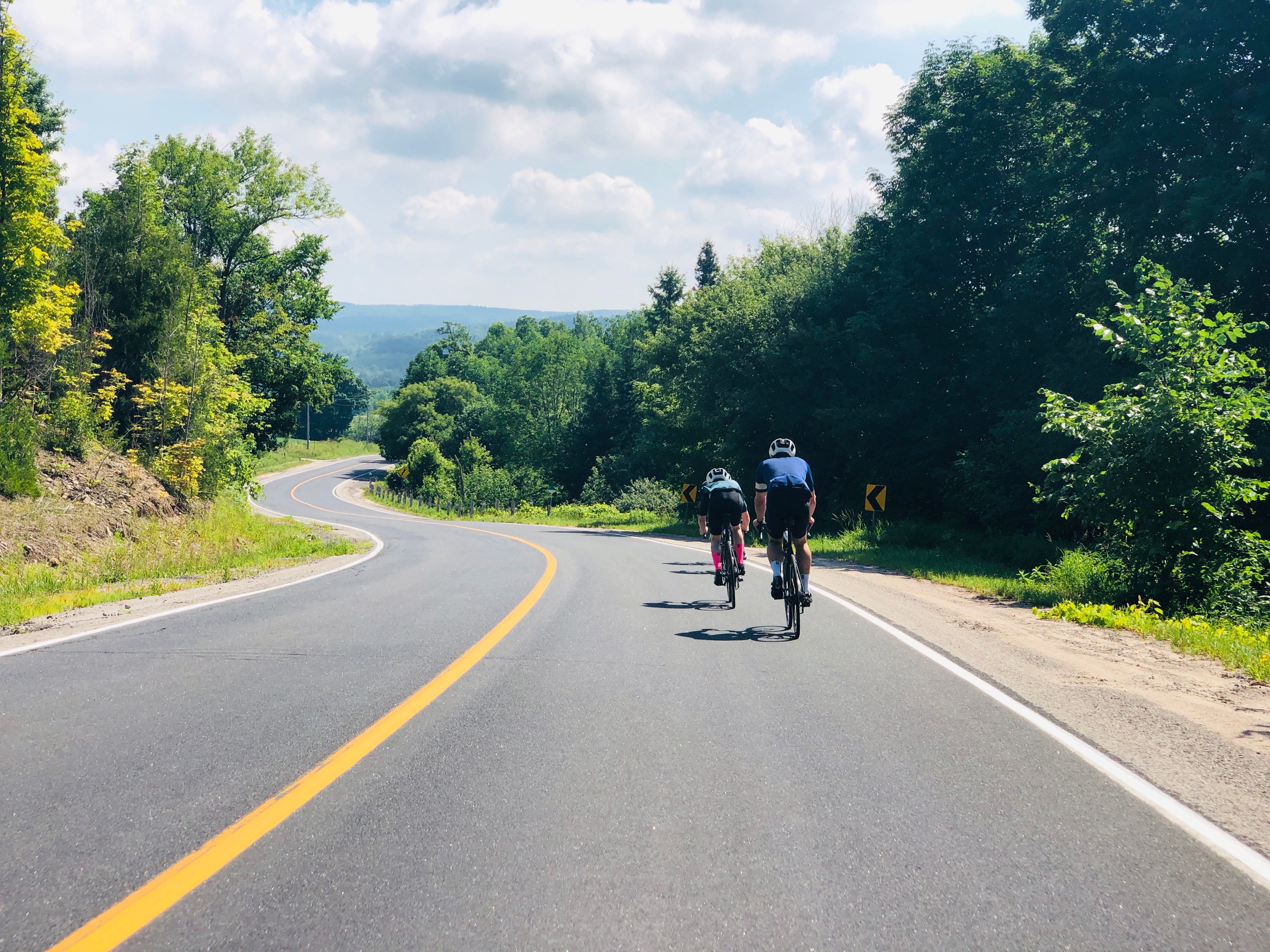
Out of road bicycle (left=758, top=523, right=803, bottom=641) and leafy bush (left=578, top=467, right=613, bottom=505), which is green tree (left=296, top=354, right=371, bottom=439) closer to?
leafy bush (left=578, top=467, right=613, bottom=505)

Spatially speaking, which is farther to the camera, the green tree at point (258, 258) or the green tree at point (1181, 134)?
the green tree at point (258, 258)

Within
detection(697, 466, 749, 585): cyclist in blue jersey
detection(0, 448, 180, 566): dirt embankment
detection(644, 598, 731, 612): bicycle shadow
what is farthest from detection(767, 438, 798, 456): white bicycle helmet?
detection(0, 448, 180, 566): dirt embankment

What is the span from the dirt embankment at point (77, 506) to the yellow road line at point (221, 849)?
36.7ft

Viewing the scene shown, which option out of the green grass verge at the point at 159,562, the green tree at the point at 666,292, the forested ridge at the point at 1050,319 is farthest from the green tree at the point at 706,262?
the green grass verge at the point at 159,562

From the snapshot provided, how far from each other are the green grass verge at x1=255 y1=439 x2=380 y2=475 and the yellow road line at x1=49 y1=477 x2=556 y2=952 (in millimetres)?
97733

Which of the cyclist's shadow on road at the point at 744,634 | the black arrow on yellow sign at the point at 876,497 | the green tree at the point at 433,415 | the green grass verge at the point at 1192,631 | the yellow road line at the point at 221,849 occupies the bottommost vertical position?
the green grass verge at the point at 1192,631

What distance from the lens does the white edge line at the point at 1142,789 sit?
3.72 metres

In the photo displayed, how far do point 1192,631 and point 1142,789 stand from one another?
658 cm

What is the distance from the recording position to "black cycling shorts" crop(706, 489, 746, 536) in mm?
11766

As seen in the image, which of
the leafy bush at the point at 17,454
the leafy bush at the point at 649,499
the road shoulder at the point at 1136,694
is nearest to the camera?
the road shoulder at the point at 1136,694

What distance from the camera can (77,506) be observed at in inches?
644

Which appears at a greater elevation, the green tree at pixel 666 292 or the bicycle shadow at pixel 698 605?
the green tree at pixel 666 292

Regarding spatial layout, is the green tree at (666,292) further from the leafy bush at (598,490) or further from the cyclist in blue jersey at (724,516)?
the cyclist in blue jersey at (724,516)

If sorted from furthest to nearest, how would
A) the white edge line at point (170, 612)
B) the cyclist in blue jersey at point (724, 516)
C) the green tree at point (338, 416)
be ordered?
1. the green tree at point (338, 416)
2. the cyclist in blue jersey at point (724, 516)
3. the white edge line at point (170, 612)
